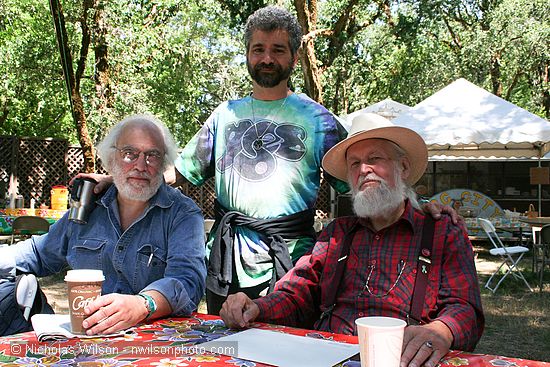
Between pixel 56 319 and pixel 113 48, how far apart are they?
9.38 metres

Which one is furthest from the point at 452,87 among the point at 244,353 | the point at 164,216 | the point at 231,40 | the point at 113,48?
the point at 231,40

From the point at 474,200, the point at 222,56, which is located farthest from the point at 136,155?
the point at 222,56

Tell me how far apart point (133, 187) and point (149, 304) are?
23.7 inches

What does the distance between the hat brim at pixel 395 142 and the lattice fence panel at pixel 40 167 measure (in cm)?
1280

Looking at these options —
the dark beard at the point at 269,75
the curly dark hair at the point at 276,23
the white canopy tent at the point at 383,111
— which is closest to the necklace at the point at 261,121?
the dark beard at the point at 269,75

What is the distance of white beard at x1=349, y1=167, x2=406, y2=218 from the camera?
227 cm

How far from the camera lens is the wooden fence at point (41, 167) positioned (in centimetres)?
1377

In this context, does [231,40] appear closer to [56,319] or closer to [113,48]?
[113,48]

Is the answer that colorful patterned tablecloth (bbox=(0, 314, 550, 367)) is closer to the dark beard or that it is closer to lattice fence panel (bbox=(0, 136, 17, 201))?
the dark beard

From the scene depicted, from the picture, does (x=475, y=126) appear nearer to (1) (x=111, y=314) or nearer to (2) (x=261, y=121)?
(2) (x=261, y=121)

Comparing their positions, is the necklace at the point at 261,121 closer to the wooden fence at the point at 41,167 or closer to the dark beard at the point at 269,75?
the dark beard at the point at 269,75

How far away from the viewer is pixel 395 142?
2359 millimetres

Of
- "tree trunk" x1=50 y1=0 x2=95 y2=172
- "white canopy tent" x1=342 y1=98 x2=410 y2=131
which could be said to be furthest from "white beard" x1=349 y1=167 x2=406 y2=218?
"tree trunk" x1=50 y1=0 x2=95 y2=172

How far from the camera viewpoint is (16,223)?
7.57 metres
